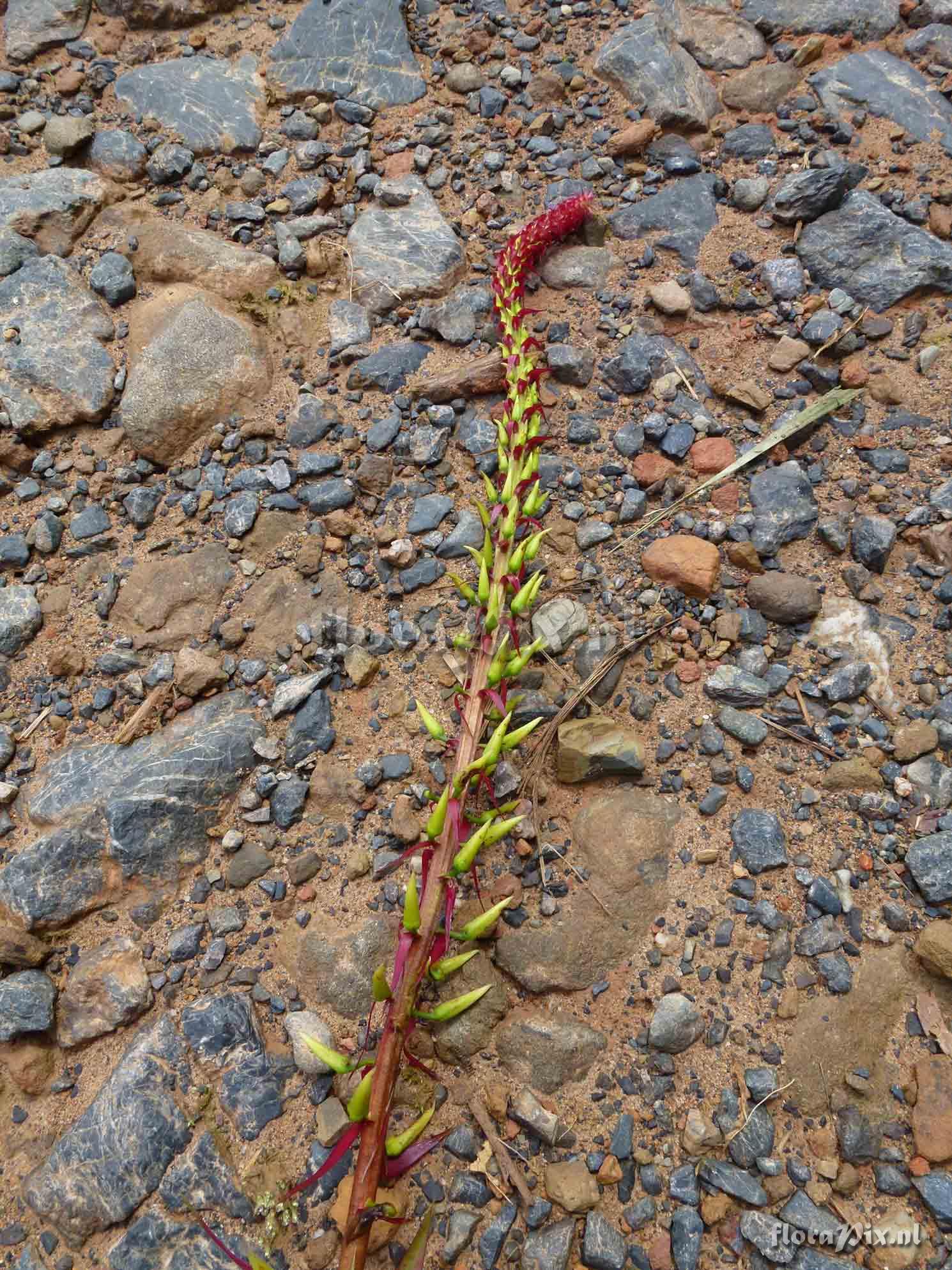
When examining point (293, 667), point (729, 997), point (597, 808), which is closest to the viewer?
point (729, 997)

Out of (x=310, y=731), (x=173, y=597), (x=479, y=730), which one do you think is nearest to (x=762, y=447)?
(x=479, y=730)

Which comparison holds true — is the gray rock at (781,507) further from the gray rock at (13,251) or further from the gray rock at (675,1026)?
the gray rock at (13,251)

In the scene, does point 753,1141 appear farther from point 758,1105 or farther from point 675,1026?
point 675,1026

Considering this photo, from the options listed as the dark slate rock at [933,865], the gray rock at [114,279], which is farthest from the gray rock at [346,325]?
the dark slate rock at [933,865]

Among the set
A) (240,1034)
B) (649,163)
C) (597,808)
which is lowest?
(240,1034)

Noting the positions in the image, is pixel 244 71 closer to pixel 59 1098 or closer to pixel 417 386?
→ pixel 417 386

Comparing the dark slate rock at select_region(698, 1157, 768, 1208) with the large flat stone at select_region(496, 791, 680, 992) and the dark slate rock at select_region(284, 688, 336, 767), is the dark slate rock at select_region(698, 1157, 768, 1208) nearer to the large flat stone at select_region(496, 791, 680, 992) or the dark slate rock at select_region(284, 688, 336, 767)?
the large flat stone at select_region(496, 791, 680, 992)

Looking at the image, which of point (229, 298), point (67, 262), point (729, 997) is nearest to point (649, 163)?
point (229, 298)
